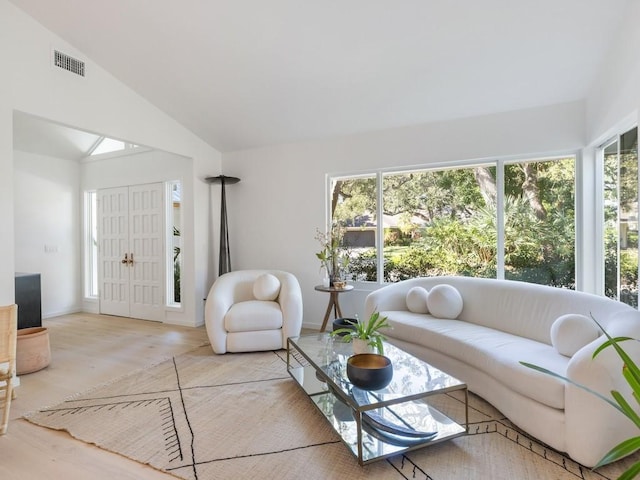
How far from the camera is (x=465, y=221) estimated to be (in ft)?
12.9

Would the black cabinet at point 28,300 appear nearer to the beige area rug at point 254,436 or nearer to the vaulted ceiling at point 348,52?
the beige area rug at point 254,436

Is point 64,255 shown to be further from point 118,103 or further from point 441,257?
point 441,257

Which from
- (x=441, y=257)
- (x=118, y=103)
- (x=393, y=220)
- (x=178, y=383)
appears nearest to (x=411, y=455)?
(x=178, y=383)

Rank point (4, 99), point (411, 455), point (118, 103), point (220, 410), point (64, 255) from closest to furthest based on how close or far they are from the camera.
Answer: point (411, 455), point (220, 410), point (4, 99), point (118, 103), point (64, 255)

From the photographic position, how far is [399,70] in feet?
10.7

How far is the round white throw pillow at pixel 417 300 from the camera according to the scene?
3379 mm

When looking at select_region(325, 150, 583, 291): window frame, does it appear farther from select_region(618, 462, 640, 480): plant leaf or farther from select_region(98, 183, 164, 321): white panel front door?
select_region(618, 462, 640, 480): plant leaf

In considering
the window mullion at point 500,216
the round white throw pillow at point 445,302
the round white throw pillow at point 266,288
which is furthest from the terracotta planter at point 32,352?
the window mullion at point 500,216

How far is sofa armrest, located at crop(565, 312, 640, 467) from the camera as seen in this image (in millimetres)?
1778

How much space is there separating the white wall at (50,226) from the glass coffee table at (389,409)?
491 cm

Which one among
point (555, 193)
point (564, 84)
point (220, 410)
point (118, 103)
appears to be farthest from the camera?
point (118, 103)

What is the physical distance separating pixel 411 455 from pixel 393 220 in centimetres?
279

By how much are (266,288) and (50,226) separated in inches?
154

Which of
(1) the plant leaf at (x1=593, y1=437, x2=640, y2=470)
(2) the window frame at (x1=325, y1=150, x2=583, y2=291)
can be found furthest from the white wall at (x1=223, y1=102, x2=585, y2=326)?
(1) the plant leaf at (x1=593, y1=437, x2=640, y2=470)
